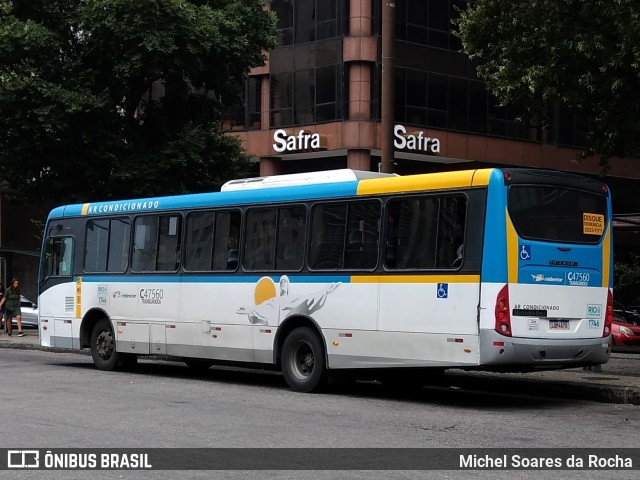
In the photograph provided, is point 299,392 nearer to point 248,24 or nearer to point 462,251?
point 462,251

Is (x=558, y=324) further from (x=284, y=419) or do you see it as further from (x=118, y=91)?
(x=118, y=91)

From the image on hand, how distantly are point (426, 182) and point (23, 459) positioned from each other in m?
6.82

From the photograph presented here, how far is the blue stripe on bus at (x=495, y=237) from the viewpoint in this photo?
44.5ft

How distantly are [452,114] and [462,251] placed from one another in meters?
32.0

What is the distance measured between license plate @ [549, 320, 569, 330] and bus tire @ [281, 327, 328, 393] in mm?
3362

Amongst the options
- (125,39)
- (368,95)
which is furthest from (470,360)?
(368,95)

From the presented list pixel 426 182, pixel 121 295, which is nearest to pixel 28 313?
pixel 121 295

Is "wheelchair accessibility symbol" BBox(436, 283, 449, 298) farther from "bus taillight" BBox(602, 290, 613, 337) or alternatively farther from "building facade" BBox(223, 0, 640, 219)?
"building facade" BBox(223, 0, 640, 219)

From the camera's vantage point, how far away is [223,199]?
17.6 metres

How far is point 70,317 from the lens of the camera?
20.7 m

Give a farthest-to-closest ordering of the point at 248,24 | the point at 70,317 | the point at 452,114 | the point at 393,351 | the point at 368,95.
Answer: the point at 452,114 < the point at 368,95 < the point at 248,24 < the point at 70,317 < the point at 393,351

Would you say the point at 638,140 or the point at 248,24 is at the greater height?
the point at 248,24

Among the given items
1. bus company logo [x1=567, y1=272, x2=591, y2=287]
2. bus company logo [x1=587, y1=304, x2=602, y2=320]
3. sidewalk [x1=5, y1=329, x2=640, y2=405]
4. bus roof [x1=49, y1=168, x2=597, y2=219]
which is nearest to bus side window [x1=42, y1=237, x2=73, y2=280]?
bus roof [x1=49, y1=168, x2=597, y2=219]

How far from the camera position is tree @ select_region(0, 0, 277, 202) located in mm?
25141
